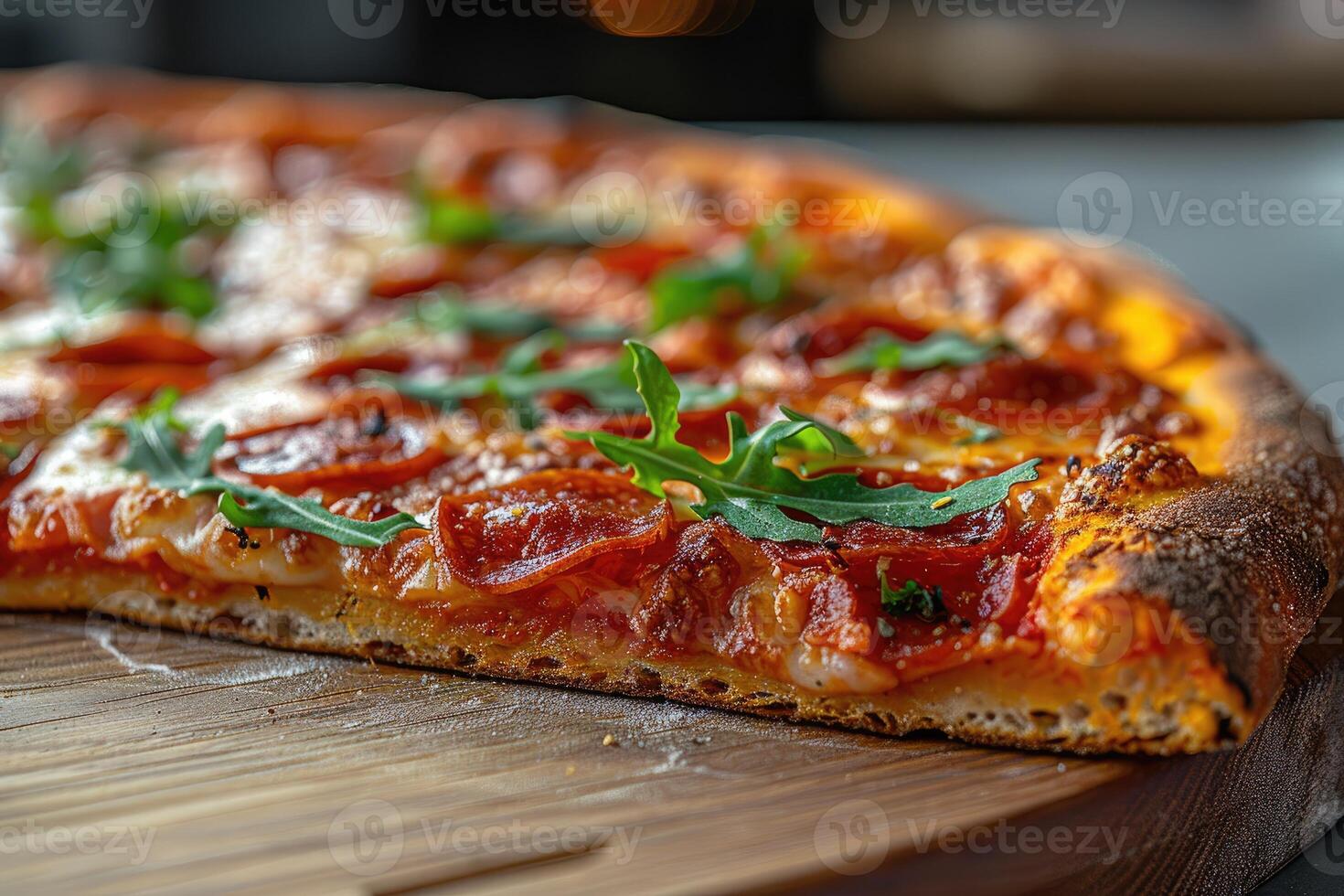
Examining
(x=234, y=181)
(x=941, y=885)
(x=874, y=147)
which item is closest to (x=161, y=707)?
(x=941, y=885)

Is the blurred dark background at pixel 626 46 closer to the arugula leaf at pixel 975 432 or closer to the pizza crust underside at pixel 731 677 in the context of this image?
the arugula leaf at pixel 975 432

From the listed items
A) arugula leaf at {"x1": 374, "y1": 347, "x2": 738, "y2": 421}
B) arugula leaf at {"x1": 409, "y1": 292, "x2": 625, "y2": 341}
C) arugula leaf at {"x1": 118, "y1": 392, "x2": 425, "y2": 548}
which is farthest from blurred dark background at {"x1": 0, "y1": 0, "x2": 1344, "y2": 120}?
arugula leaf at {"x1": 118, "y1": 392, "x2": 425, "y2": 548}

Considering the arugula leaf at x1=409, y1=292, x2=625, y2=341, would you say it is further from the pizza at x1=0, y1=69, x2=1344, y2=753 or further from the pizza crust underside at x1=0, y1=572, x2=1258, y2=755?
the pizza crust underside at x1=0, y1=572, x2=1258, y2=755

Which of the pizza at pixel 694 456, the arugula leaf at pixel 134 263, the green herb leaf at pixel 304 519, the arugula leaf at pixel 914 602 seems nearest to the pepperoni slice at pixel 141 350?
the pizza at pixel 694 456

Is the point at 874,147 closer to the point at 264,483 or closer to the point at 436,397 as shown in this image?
the point at 436,397

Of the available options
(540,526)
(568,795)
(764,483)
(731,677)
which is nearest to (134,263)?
(540,526)

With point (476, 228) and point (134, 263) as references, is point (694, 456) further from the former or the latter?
point (134, 263)
